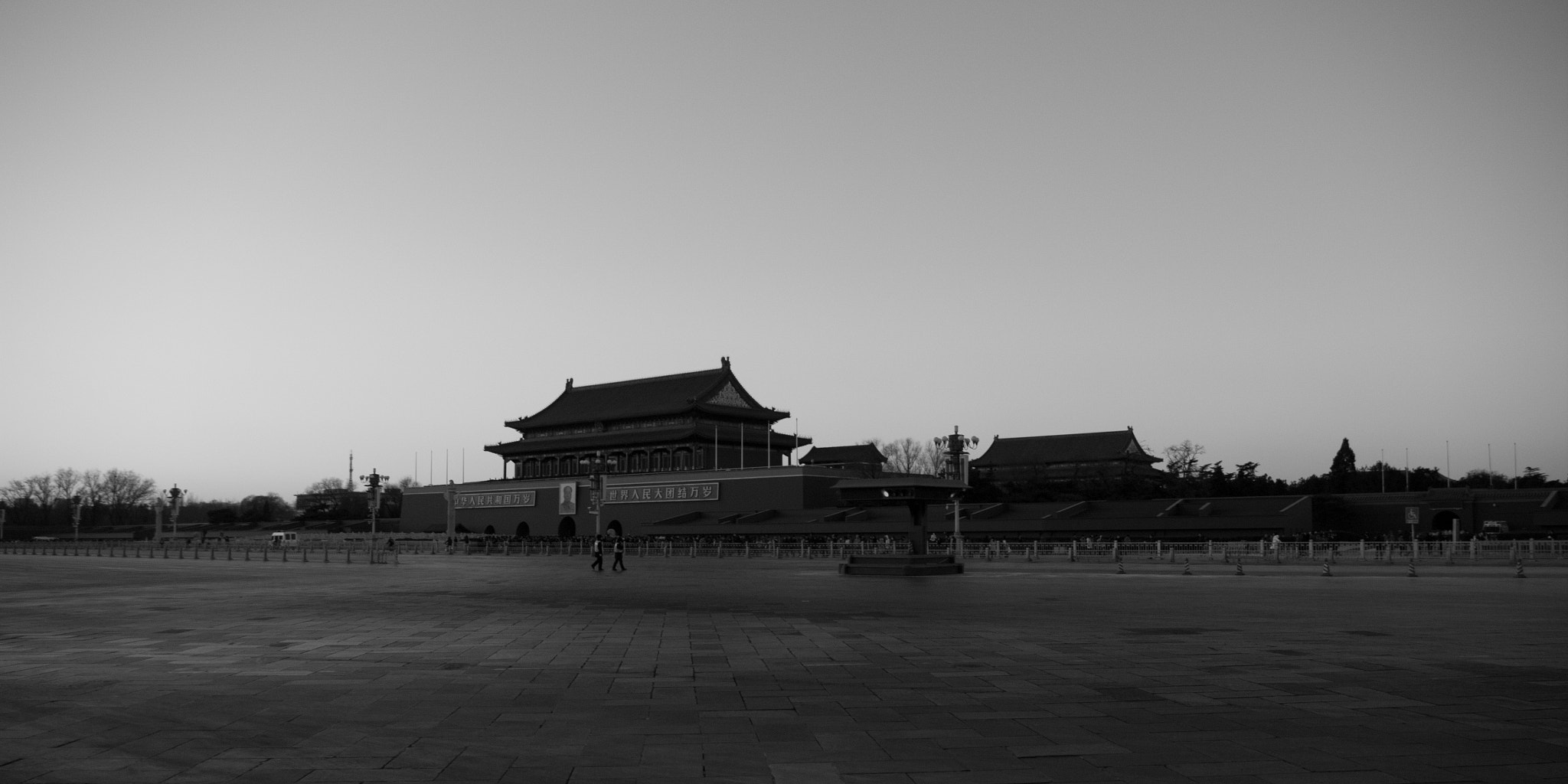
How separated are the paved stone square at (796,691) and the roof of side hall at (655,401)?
Result: 176 ft

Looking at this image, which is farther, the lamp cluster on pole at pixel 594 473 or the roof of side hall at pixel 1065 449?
the roof of side hall at pixel 1065 449

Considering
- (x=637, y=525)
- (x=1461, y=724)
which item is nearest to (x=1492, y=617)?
(x=1461, y=724)

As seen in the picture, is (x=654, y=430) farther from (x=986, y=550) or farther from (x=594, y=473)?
(x=986, y=550)

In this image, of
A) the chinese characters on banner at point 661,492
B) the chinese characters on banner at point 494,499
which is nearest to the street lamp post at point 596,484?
the chinese characters on banner at point 661,492

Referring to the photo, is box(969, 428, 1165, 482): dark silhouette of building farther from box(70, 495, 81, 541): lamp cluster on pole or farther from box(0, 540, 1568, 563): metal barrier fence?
box(70, 495, 81, 541): lamp cluster on pole

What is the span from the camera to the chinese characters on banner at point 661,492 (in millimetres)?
70812

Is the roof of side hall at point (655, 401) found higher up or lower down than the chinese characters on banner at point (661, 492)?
higher up

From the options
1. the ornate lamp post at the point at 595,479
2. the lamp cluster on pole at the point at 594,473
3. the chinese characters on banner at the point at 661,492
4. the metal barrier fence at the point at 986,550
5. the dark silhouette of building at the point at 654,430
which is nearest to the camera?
the metal barrier fence at the point at 986,550

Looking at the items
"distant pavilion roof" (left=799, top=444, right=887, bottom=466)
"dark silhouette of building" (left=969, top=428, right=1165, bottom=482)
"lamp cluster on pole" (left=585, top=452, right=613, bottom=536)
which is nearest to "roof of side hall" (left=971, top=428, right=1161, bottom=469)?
"dark silhouette of building" (left=969, top=428, right=1165, bottom=482)

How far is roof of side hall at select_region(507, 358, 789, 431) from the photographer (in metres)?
74.5

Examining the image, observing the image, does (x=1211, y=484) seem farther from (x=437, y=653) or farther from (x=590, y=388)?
(x=437, y=653)

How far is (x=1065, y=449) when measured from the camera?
297ft

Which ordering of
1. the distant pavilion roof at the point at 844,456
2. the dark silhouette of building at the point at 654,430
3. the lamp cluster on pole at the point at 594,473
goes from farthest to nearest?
the distant pavilion roof at the point at 844,456 → the dark silhouette of building at the point at 654,430 → the lamp cluster on pole at the point at 594,473

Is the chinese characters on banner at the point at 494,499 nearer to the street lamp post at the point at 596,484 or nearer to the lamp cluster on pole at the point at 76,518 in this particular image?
the street lamp post at the point at 596,484
